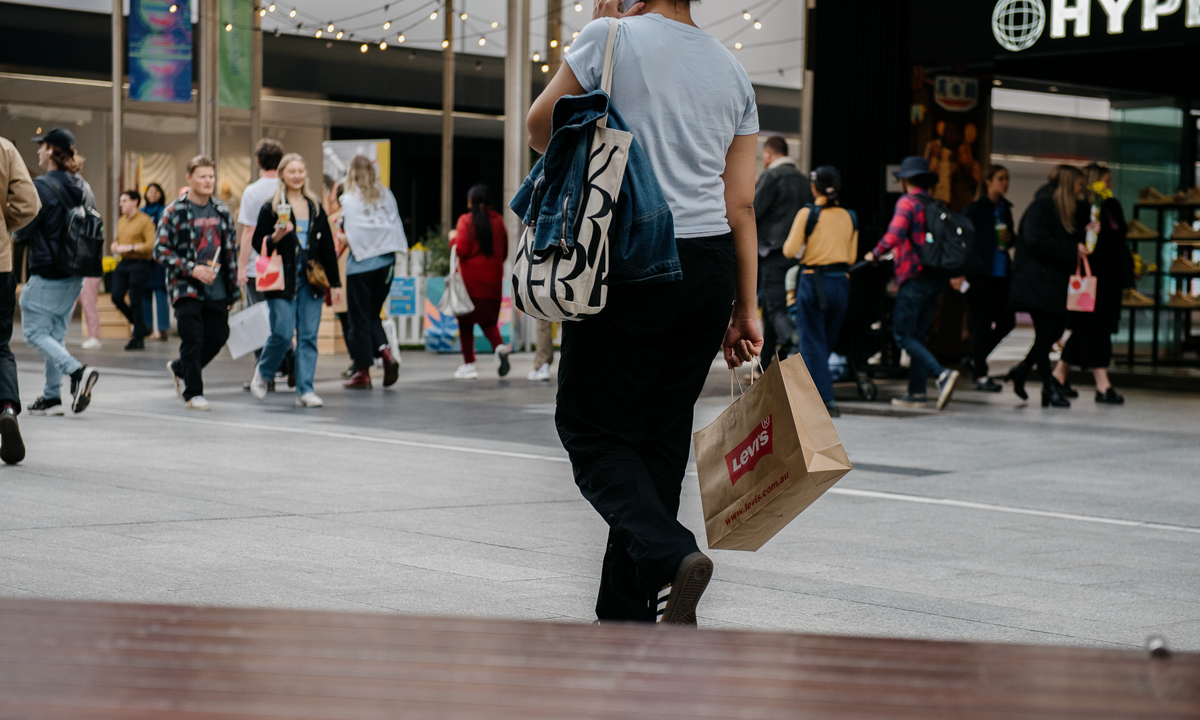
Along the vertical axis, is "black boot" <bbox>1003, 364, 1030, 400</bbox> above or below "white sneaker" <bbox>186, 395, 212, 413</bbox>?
above

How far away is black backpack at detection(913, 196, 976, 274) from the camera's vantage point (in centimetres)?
1119

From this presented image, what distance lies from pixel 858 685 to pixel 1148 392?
1282cm

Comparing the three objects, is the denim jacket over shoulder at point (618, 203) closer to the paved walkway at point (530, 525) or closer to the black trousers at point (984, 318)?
the paved walkway at point (530, 525)

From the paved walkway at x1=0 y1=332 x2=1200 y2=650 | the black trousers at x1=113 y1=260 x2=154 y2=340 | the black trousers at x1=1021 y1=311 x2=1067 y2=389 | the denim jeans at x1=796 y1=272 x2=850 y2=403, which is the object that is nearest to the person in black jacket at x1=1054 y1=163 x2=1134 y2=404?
the black trousers at x1=1021 y1=311 x2=1067 y2=389

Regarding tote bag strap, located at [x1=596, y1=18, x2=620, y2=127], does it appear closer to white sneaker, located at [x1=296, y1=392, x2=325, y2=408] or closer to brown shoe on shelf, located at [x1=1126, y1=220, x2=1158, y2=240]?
white sneaker, located at [x1=296, y1=392, x2=325, y2=408]

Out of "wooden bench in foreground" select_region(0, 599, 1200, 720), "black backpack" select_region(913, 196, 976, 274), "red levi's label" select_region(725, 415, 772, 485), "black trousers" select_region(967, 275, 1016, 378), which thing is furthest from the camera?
"black trousers" select_region(967, 275, 1016, 378)

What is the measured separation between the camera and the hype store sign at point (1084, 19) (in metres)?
12.3

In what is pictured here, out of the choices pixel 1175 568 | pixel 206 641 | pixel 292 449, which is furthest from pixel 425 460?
pixel 206 641

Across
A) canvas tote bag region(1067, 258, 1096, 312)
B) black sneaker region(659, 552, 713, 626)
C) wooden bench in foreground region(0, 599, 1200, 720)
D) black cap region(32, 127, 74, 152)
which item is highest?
black cap region(32, 127, 74, 152)

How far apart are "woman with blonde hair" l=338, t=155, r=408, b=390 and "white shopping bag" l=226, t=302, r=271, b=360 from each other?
1.49 metres

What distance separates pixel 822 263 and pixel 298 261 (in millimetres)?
3784

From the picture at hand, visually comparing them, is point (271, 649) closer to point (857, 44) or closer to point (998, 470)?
point (998, 470)

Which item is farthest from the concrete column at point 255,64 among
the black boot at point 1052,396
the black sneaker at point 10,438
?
the black sneaker at point 10,438

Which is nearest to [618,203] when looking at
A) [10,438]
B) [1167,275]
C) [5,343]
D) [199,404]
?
[10,438]
